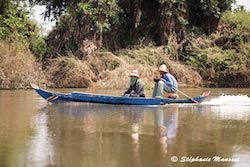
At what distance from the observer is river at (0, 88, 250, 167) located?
737 cm

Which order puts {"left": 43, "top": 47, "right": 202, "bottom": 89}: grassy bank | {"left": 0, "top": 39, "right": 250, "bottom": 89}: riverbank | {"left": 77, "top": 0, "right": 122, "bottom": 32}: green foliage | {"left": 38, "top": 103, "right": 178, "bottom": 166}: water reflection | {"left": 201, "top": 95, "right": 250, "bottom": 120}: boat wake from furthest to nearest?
{"left": 77, "top": 0, "right": 122, "bottom": 32}: green foliage < {"left": 43, "top": 47, "right": 202, "bottom": 89}: grassy bank < {"left": 0, "top": 39, "right": 250, "bottom": 89}: riverbank < {"left": 201, "top": 95, "right": 250, "bottom": 120}: boat wake < {"left": 38, "top": 103, "right": 178, "bottom": 166}: water reflection

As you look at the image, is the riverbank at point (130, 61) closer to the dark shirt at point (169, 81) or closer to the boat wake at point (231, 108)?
the boat wake at point (231, 108)

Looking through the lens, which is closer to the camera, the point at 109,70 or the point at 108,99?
the point at 108,99

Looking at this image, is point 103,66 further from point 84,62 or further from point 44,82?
point 44,82

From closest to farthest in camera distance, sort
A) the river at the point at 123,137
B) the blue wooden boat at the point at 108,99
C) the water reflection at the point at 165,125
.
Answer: the river at the point at 123,137, the water reflection at the point at 165,125, the blue wooden boat at the point at 108,99

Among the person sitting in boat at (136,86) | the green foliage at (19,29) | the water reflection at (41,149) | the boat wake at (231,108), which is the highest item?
the green foliage at (19,29)

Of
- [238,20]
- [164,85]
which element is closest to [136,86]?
[164,85]

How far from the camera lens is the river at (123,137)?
Answer: 737 centimetres

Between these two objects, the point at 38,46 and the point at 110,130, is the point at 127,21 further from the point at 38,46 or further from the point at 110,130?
the point at 110,130

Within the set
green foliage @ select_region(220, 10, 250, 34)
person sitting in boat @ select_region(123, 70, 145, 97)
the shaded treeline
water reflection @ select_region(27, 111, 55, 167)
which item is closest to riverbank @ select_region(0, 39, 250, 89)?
the shaded treeline

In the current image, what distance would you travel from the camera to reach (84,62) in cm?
2950

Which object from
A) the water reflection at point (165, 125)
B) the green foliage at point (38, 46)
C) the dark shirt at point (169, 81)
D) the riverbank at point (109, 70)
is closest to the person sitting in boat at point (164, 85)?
the dark shirt at point (169, 81)

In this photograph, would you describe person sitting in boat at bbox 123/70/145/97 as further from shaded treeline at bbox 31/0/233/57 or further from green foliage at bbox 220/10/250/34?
green foliage at bbox 220/10/250/34

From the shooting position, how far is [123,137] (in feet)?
31.1
